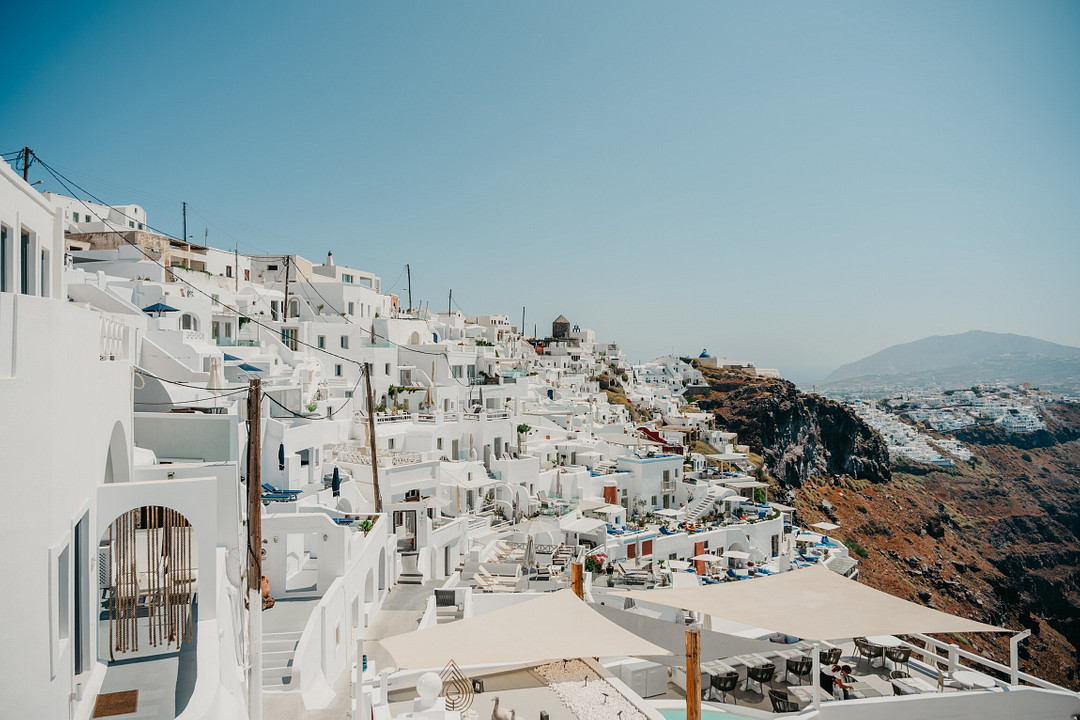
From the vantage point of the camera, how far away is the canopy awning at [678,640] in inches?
475

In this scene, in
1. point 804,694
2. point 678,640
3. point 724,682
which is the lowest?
point 804,694

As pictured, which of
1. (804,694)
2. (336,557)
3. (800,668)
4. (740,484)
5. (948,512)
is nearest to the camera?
(804,694)

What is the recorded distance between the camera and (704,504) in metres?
38.0

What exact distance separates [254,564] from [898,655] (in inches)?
519

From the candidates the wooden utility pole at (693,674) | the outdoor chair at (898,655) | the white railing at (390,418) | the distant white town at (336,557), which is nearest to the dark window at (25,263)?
the distant white town at (336,557)

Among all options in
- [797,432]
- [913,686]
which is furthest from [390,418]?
[797,432]

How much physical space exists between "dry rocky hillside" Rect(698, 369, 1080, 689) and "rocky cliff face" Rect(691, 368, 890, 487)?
7.0 inches

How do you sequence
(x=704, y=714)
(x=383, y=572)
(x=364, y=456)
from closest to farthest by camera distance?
(x=704, y=714) → (x=383, y=572) → (x=364, y=456)

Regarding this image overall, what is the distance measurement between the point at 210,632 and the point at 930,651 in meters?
14.4

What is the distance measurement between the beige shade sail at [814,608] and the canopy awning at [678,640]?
36.4 inches

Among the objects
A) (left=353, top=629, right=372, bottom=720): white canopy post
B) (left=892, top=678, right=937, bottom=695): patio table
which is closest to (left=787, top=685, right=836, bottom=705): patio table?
(left=892, top=678, right=937, bottom=695): patio table

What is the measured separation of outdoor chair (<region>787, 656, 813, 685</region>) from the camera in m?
11.8

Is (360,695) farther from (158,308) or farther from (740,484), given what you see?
(740,484)

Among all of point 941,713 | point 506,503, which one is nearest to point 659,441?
point 506,503
